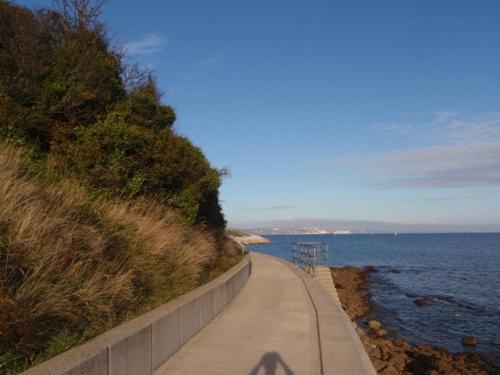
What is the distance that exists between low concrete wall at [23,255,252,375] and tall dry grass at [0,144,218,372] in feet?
0.97

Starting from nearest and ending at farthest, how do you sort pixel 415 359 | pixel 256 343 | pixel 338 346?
pixel 338 346, pixel 256 343, pixel 415 359

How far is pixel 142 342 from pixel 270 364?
1.74 metres

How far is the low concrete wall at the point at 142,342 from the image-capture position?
12.3 ft

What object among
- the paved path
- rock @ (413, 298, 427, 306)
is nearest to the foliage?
the paved path

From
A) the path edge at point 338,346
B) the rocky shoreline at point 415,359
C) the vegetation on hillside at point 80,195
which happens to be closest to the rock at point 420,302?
the rocky shoreline at point 415,359

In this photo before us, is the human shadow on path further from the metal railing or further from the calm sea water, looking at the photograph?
the metal railing

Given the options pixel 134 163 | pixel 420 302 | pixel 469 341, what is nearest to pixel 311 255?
pixel 420 302

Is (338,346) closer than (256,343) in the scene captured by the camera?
Yes

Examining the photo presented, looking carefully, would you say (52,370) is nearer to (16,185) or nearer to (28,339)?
(28,339)

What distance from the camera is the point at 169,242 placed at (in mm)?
8633

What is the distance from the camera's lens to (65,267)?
5.19 m

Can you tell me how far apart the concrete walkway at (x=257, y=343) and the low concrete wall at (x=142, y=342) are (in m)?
0.20

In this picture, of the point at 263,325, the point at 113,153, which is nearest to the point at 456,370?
the point at 263,325

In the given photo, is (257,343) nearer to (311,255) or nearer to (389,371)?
(389,371)
